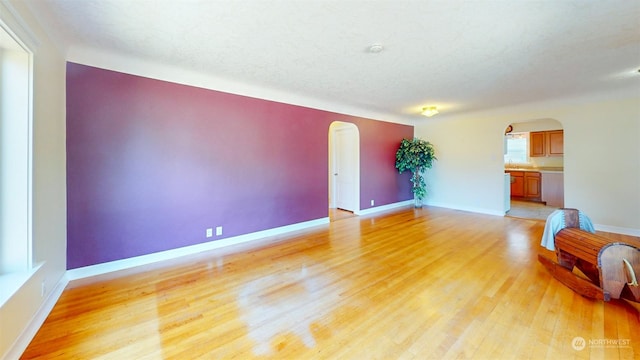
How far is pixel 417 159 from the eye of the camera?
21.1 feet

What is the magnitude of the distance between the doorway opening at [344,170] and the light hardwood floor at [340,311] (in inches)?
105

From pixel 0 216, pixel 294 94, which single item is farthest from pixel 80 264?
pixel 294 94

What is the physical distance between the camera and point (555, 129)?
281 inches

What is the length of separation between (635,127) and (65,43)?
319 inches

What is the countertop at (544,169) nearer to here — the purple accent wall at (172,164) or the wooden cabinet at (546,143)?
the wooden cabinet at (546,143)

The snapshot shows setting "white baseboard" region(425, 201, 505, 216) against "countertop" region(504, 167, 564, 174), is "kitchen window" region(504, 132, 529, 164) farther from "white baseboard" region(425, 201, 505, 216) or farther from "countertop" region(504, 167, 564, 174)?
"white baseboard" region(425, 201, 505, 216)

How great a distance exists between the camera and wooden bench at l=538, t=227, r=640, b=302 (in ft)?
6.77

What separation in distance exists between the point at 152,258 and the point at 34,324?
4.28ft

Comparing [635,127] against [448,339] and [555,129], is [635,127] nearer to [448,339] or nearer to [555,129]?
[555,129]

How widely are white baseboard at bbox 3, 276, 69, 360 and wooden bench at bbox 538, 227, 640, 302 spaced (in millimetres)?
4400

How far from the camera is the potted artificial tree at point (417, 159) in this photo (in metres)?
6.41

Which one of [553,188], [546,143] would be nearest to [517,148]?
[546,143]

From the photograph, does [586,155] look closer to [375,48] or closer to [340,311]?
[375,48]

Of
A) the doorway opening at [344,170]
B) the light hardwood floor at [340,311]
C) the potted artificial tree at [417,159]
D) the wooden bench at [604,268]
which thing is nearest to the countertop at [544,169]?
the potted artificial tree at [417,159]
